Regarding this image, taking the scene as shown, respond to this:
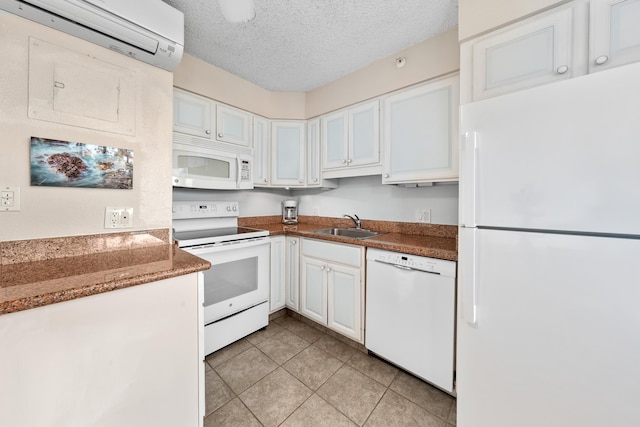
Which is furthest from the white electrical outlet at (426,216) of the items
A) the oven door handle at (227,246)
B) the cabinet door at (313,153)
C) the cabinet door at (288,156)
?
Result: the oven door handle at (227,246)

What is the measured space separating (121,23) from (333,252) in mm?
1896

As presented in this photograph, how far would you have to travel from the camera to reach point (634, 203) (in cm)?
77

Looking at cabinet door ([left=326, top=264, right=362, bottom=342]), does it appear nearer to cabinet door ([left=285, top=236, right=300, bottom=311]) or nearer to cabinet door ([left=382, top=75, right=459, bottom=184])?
cabinet door ([left=285, top=236, right=300, bottom=311])

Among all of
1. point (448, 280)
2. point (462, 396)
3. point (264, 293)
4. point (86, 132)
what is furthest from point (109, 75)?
point (462, 396)

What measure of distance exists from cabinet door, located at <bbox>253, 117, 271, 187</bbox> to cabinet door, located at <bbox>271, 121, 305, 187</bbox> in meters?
0.11

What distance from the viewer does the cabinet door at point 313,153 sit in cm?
252

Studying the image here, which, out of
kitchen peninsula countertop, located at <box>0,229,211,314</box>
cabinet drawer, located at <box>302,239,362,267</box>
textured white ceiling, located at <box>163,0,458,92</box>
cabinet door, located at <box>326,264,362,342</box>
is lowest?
cabinet door, located at <box>326,264,362,342</box>

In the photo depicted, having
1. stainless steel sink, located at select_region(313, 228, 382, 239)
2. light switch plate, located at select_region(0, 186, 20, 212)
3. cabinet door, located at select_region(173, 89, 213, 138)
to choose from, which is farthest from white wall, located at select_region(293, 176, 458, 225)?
light switch plate, located at select_region(0, 186, 20, 212)

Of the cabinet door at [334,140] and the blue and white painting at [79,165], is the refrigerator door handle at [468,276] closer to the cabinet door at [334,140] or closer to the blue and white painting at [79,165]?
Answer: the cabinet door at [334,140]

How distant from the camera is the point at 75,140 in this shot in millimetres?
1145

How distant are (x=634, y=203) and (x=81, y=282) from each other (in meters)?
1.93

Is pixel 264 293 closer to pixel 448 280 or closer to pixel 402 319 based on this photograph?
pixel 402 319

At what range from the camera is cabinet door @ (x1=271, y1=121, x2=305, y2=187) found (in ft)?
8.51

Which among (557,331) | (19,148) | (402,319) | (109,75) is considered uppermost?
(109,75)
